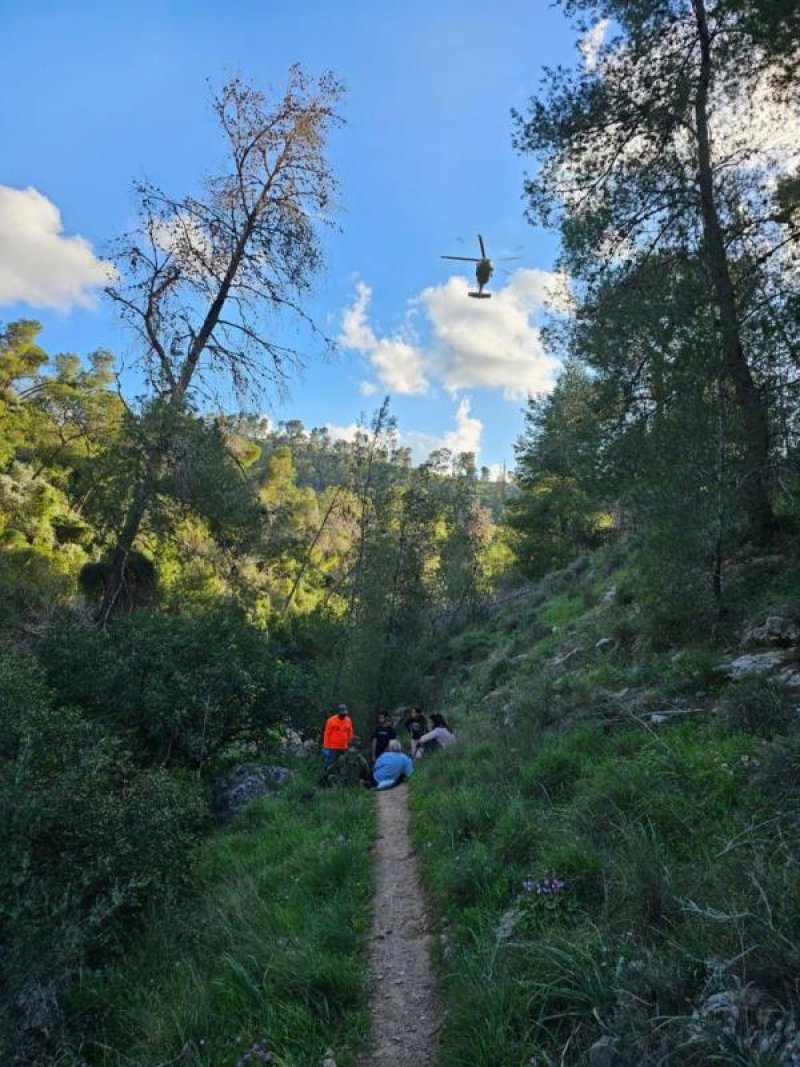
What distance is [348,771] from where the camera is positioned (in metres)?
11.7

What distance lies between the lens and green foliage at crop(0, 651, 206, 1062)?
418 centimetres

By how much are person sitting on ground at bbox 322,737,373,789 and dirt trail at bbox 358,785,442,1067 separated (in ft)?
15.0

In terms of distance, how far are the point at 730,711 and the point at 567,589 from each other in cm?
1801

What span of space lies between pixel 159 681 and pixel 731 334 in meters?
11.2

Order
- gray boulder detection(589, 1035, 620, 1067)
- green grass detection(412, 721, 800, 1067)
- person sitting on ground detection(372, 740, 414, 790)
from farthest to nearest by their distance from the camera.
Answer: person sitting on ground detection(372, 740, 414, 790) < green grass detection(412, 721, 800, 1067) < gray boulder detection(589, 1035, 620, 1067)

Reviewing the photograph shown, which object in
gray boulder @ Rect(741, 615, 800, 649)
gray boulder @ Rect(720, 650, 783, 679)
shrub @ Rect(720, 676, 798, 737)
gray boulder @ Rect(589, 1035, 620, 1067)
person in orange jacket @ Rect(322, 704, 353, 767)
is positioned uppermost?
gray boulder @ Rect(741, 615, 800, 649)

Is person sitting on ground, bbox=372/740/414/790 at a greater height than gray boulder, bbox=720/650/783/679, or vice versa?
gray boulder, bbox=720/650/783/679

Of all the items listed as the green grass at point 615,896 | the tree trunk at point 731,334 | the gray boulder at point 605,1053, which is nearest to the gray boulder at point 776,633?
the green grass at point 615,896

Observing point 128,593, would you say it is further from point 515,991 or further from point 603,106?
point 603,106

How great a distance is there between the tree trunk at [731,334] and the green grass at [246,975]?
7661 mm

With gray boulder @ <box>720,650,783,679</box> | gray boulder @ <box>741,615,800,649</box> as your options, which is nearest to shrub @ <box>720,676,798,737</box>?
gray boulder @ <box>720,650,783,679</box>

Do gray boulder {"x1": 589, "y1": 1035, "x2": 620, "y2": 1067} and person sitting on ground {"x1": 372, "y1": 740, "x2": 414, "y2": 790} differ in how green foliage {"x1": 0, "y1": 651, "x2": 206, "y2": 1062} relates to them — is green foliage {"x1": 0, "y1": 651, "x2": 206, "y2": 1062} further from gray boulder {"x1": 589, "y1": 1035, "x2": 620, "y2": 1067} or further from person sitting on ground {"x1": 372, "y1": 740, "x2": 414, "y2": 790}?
person sitting on ground {"x1": 372, "y1": 740, "x2": 414, "y2": 790}

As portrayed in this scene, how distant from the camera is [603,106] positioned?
9.91 metres

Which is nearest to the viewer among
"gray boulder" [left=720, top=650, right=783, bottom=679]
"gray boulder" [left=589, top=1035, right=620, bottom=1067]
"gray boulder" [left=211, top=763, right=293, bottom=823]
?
"gray boulder" [left=589, top=1035, right=620, bottom=1067]
